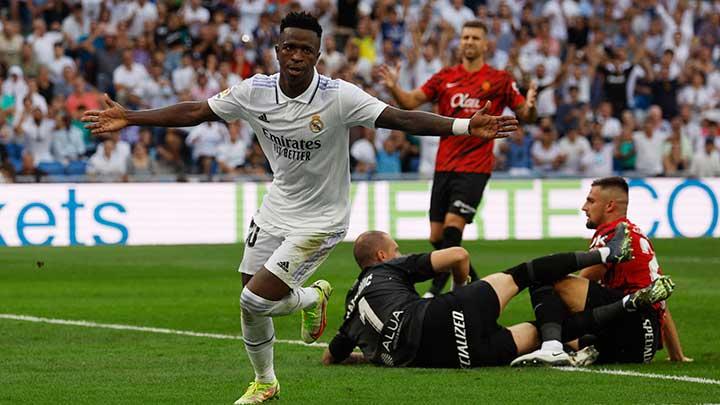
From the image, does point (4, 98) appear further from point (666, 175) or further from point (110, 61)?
point (666, 175)

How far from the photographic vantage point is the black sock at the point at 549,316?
9.53m

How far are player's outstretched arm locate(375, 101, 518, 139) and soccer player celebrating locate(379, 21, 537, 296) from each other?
5674 mm

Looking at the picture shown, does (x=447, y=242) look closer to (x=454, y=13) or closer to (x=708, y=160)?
(x=708, y=160)

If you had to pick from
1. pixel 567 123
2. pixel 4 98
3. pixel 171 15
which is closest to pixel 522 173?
pixel 567 123

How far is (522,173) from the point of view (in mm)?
25578

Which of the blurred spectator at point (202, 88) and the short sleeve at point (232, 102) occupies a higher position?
the blurred spectator at point (202, 88)

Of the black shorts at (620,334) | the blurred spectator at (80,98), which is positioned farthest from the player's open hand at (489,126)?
the blurred spectator at (80,98)

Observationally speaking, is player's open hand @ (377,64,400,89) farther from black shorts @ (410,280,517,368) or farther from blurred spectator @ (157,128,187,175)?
blurred spectator @ (157,128,187,175)

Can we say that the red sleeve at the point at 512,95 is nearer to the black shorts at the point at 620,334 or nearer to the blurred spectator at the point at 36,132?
the black shorts at the point at 620,334

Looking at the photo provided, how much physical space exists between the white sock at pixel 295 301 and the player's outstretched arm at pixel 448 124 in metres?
1.21

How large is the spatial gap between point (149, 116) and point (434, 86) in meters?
6.12

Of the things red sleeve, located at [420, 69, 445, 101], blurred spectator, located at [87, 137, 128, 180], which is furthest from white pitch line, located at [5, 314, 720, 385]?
blurred spectator, located at [87, 137, 128, 180]

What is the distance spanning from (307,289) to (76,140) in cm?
1676

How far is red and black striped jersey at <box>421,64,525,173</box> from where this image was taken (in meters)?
13.9
